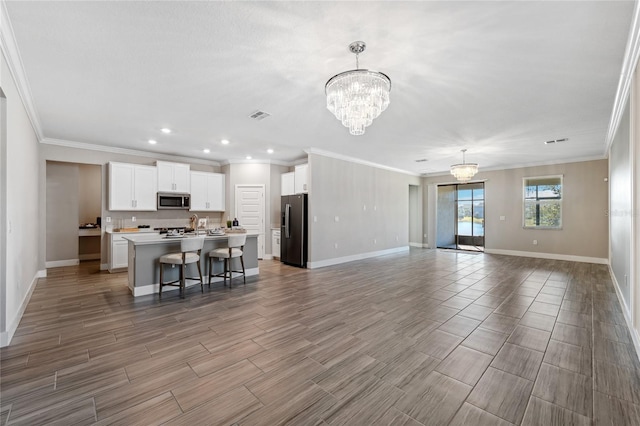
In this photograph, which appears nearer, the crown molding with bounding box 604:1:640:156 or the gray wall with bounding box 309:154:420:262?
the crown molding with bounding box 604:1:640:156

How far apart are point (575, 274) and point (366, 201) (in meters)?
4.94

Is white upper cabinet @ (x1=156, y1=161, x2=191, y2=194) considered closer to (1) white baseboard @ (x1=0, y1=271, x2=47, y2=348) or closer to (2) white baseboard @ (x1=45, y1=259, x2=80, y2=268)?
(2) white baseboard @ (x1=45, y1=259, x2=80, y2=268)

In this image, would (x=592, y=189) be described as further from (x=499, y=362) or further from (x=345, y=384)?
(x=345, y=384)

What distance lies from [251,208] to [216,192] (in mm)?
1058

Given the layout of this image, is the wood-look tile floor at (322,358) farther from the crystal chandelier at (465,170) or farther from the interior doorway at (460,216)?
the interior doorway at (460,216)

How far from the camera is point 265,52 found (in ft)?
8.46

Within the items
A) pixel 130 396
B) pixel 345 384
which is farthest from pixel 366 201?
pixel 130 396

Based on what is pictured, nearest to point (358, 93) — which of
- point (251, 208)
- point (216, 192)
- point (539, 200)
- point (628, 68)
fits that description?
point (628, 68)

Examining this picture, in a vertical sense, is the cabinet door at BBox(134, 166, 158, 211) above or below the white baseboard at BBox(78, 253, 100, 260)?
above

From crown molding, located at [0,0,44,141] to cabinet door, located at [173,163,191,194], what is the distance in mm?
3028

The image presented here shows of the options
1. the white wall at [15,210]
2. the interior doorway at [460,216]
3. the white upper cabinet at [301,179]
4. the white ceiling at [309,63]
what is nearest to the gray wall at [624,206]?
the white ceiling at [309,63]

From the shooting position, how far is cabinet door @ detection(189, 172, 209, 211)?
23.8 ft

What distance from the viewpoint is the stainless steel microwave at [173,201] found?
266 inches

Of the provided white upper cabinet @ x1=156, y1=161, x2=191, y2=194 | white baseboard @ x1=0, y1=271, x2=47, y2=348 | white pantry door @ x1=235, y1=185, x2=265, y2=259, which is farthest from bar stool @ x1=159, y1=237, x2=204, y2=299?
white pantry door @ x1=235, y1=185, x2=265, y2=259
